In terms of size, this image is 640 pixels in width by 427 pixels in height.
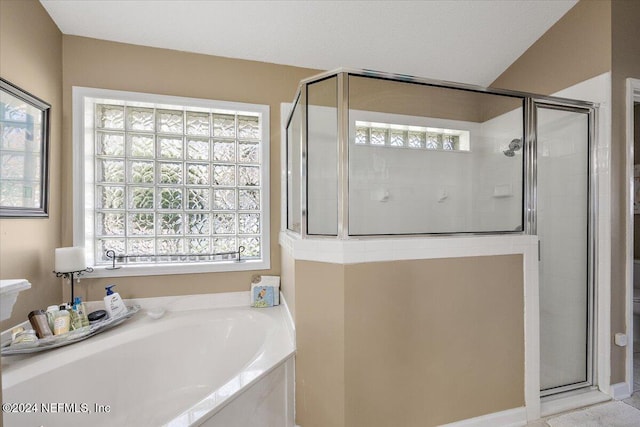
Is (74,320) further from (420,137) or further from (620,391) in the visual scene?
(620,391)

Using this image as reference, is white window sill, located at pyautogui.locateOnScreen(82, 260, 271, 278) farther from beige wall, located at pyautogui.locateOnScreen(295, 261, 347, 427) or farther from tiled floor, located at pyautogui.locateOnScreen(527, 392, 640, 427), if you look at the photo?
tiled floor, located at pyautogui.locateOnScreen(527, 392, 640, 427)

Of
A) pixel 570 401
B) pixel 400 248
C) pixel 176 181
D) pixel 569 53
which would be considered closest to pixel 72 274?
pixel 176 181

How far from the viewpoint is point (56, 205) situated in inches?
72.1

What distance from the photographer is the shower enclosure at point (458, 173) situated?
1.54m

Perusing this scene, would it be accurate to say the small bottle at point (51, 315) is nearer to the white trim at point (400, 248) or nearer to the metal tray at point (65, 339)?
the metal tray at point (65, 339)

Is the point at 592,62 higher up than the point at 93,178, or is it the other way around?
the point at 592,62

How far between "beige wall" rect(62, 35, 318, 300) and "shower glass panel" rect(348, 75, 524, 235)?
84 centimetres

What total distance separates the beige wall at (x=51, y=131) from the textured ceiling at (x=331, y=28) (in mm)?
191

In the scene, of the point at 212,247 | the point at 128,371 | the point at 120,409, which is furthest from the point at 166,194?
the point at 120,409

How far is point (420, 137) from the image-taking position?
2096 millimetres

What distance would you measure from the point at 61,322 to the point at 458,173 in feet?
8.25

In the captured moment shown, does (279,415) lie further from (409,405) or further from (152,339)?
(152,339)

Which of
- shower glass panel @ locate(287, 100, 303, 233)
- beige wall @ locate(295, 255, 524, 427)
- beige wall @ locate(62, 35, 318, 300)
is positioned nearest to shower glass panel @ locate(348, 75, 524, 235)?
beige wall @ locate(295, 255, 524, 427)

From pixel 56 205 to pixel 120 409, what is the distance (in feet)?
4.16
